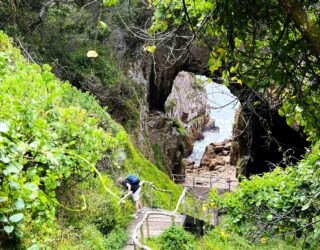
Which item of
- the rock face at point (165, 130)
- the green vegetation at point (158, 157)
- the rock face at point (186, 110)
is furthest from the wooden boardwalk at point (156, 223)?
the rock face at point (186, 110)

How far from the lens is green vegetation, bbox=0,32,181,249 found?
335 cm

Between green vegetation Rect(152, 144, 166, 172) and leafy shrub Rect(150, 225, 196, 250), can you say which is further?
green vegetation Rect(152, 144, 166, 172)

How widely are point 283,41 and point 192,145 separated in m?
40.5

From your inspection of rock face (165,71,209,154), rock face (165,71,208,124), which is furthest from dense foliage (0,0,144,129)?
rock face (165,71,209,154)

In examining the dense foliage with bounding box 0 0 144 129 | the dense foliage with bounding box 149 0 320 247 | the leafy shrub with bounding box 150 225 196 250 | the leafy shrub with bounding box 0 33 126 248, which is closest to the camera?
the dense foliage with bounding box 149 0 320 247

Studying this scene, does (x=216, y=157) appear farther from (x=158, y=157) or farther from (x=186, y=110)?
(x=158, y=157)

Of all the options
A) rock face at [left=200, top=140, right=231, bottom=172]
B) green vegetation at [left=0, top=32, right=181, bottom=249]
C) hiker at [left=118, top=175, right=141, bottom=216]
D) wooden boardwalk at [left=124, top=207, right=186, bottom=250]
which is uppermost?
green vegetation at [left=0, top=32, right=181, bottom=249]

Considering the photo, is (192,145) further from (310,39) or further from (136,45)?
(310,39)

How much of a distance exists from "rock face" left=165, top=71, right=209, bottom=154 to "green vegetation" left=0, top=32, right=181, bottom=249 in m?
25.5

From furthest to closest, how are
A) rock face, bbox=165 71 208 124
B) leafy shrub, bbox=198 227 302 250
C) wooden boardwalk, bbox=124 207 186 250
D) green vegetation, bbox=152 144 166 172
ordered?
rock face, bbox=165 71 208 124, green vegetation, bbox=152 144 166 172, leafy shrub, bbox=198 227 302 250, wooden boardwalk, bbox=124 207 186 250

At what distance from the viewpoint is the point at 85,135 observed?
21.8 ft

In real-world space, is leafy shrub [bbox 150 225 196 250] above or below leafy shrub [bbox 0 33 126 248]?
below

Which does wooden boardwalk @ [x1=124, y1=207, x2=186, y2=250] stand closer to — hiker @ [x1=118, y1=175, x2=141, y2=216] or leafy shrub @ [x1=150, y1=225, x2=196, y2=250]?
hiker @ [x1=118, y1=175, x2=141, y2=216]

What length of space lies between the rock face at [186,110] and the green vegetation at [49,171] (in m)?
25.5
